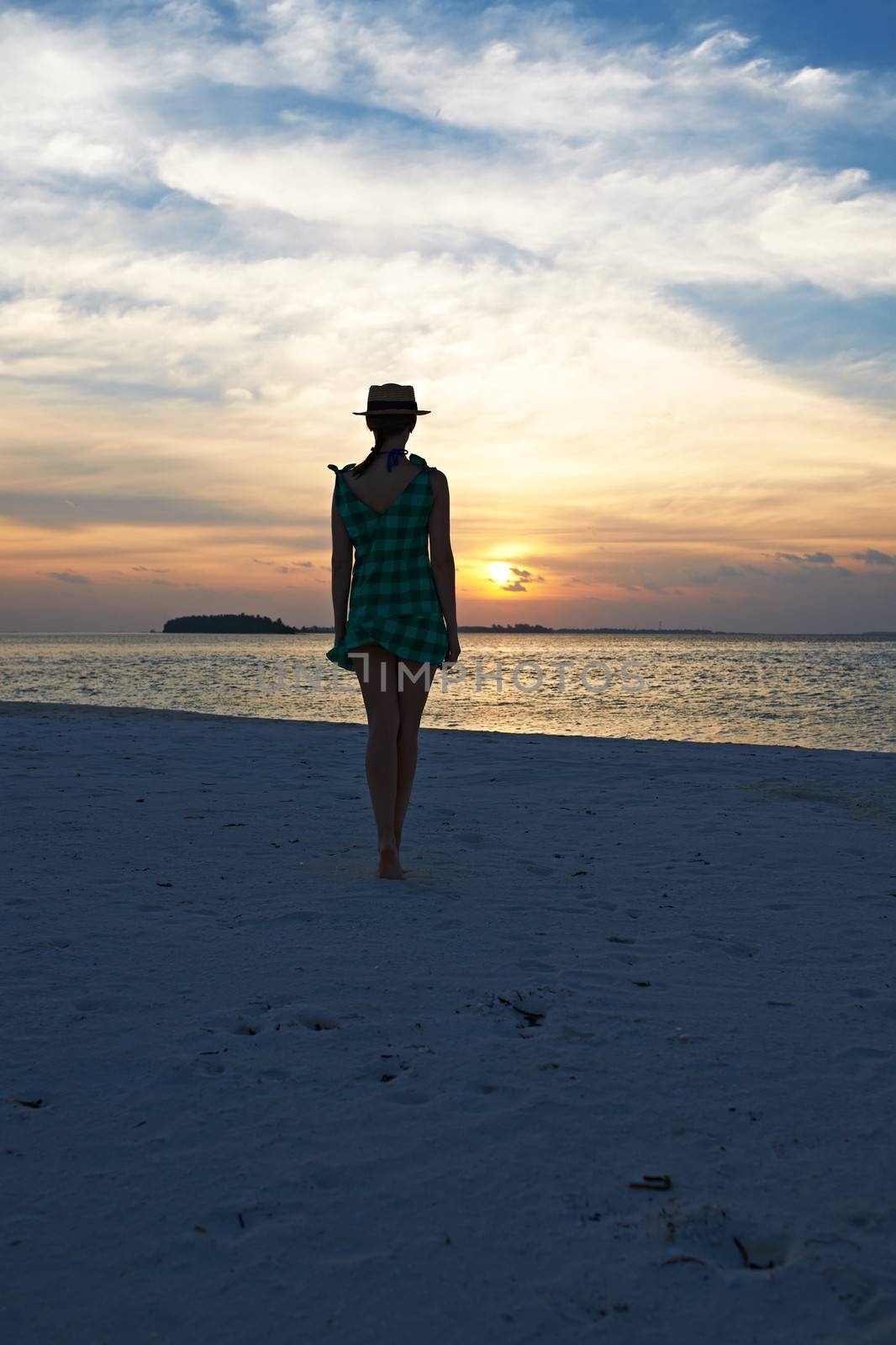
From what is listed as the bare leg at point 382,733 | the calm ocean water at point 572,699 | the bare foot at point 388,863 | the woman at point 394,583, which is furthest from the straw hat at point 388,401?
the calm ocean water at point 572,699

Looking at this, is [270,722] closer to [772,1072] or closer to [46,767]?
[46,767]

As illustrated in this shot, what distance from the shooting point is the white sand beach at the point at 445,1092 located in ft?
5.40

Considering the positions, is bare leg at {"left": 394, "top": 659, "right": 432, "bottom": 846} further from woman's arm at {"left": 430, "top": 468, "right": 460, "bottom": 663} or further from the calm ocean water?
the calm ocean water

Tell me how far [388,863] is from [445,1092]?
203 cm

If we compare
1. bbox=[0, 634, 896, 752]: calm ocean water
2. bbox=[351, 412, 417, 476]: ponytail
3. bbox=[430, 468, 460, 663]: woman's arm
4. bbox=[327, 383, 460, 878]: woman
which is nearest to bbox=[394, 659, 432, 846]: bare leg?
bbox=[327, 383, 460, 878]: woman

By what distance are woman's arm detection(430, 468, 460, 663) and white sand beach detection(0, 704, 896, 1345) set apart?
1241 mm

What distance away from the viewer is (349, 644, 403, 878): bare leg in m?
4.17

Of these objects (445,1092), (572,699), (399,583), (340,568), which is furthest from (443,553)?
(572,699)

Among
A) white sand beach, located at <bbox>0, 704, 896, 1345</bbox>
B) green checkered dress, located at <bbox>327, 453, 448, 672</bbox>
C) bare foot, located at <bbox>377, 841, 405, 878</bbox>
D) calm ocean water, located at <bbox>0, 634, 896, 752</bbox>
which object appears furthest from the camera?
calm ocean water, located at <bbox>0, 634, 896, 752</bbox>

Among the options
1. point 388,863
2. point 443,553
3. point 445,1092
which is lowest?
point 445,1092

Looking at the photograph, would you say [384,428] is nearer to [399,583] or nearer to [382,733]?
[399,583]

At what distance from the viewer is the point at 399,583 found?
418 cm

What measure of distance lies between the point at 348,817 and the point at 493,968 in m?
2.80

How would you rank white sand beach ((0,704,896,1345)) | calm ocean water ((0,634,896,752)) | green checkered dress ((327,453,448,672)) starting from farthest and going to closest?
calm ocean water ((0,634,896,752)) → green checkered dress ((327,453,448,672)) → white sand beach ((0,704,896,1345))
